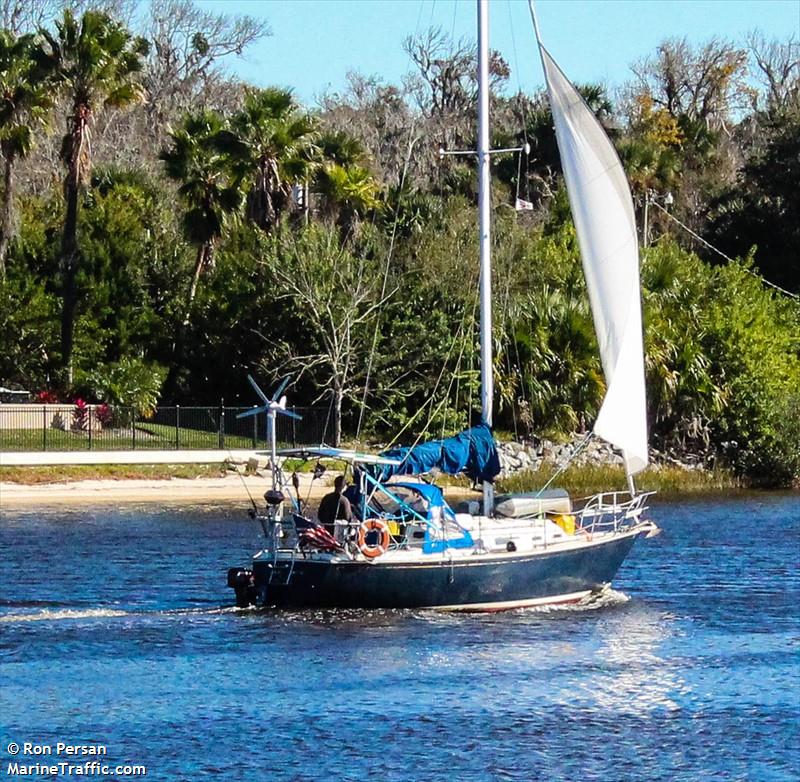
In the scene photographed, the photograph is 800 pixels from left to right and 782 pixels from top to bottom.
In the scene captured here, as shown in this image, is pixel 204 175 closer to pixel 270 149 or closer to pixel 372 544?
pixel 270 149

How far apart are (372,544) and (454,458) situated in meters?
2.54

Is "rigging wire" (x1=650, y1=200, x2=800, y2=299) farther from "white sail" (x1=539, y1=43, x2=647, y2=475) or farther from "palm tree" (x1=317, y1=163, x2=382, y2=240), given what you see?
"white sail" (x1=539, y1=43, x2=647, y2=475)

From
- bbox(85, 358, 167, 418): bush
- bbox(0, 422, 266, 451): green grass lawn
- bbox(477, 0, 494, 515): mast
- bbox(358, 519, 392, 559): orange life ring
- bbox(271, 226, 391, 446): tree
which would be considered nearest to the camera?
bbox(358, 519, 392, 559): orange life ring

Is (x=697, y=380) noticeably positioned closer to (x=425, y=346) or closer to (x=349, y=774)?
(x=425, y=346)

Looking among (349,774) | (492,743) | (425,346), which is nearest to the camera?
(349,774)

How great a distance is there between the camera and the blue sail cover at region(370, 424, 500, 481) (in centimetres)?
2984

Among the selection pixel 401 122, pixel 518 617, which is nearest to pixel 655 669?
pixel 518 617

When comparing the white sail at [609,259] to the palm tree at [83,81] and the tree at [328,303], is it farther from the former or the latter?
the palm tree at [83,81]

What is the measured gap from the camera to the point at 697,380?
198ft

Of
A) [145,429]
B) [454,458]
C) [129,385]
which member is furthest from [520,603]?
[129,385]

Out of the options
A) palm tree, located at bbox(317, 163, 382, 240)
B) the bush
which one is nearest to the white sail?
the bush

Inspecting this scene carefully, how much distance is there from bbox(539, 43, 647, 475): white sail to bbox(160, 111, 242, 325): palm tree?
31.3 m

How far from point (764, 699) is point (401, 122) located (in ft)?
259

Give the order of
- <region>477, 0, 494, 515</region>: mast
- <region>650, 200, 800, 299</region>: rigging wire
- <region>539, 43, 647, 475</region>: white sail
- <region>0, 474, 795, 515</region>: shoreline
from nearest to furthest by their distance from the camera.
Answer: <region>539, 43, 647, 475</region>: white sail → <region>477, 0, 494, 515</region>: mast → <region>0, 474, 795, 515</region>: shoreline → <region>650, 200, 800, 299</region>: rigging wire
